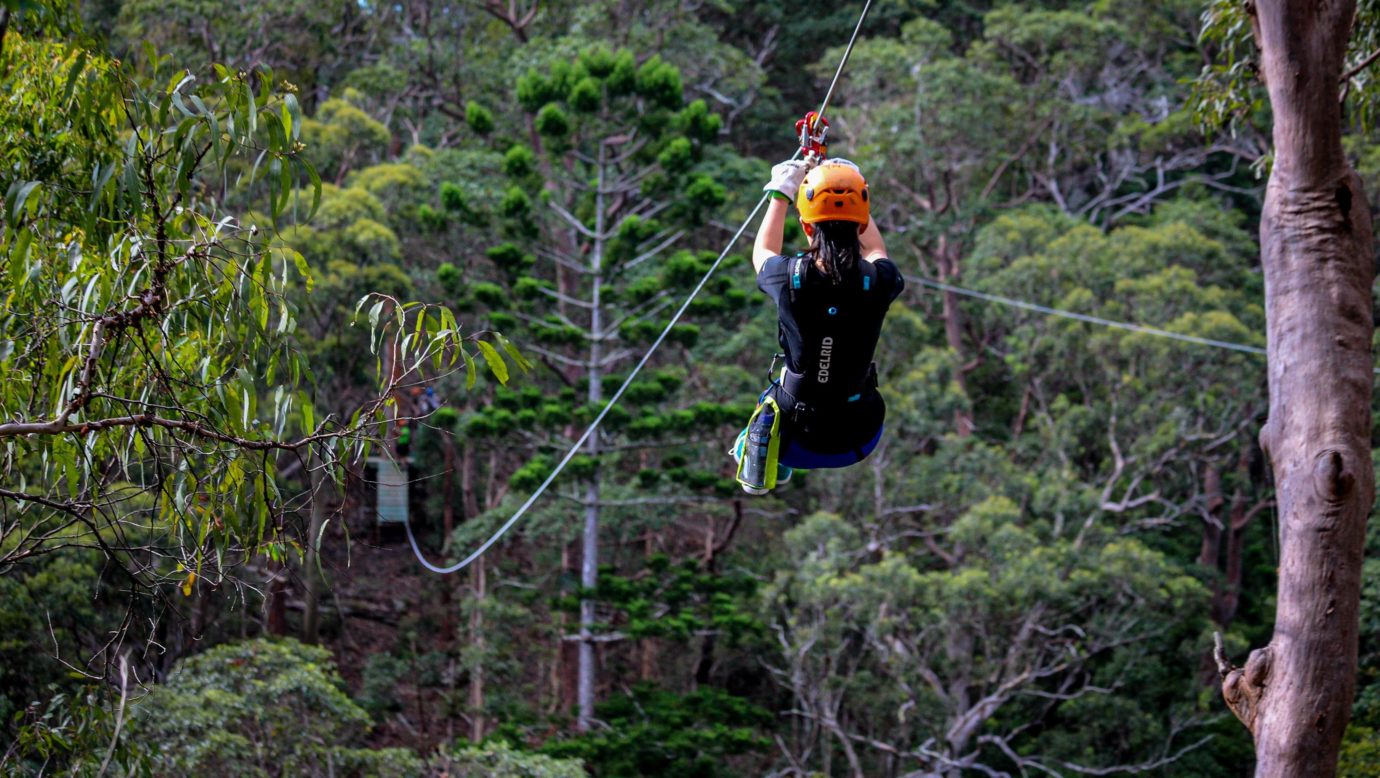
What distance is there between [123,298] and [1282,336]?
3191mm

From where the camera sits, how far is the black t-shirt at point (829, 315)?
3299mm

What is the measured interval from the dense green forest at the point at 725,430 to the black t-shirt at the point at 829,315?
5022 millimetres

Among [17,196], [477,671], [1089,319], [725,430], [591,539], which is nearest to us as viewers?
[17,196]

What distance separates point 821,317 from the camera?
3336mm

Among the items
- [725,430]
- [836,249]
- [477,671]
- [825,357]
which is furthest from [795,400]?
[477,671]

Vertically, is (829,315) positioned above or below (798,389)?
above

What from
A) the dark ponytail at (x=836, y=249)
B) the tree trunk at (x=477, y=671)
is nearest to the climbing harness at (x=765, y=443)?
the dark ponytail at (x=836, y=249)

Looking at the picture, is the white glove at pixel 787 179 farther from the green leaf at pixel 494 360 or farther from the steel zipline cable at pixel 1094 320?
the steel zipline cable at pixel 1094 320

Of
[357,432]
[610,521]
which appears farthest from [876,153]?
[357,432]

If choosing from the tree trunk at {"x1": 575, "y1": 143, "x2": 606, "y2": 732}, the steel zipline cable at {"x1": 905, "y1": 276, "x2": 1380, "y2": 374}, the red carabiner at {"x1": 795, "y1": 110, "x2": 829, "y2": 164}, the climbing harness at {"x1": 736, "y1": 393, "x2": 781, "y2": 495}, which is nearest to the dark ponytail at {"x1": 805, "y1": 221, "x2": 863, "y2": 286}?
the red carabiner at {"x1": 795, "y1": 110, "x2": 829, "y2": 164}

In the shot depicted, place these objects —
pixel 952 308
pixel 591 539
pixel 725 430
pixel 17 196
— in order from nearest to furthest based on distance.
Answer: pixel 17 196, pixel 591 539, pixel 725 430, pixel 952 308

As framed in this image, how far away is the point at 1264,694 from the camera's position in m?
4.09

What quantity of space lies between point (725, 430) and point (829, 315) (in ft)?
29.0

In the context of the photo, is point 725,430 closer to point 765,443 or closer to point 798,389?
point 765,443
